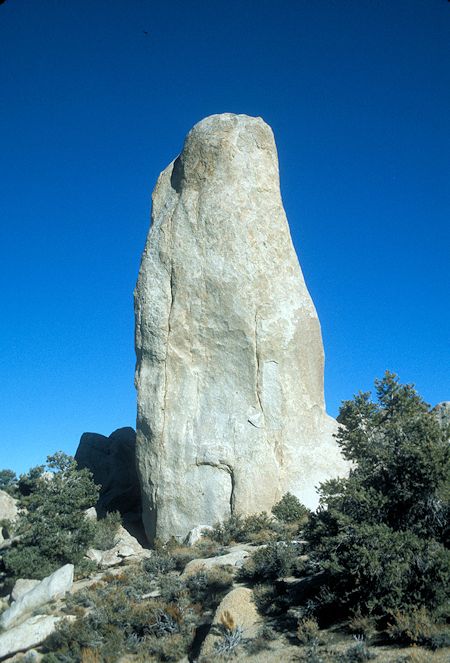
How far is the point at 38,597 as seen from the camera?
14211 millimetres

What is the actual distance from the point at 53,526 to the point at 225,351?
8.93 m

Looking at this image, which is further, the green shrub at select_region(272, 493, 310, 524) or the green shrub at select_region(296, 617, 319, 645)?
the green shrub at select_region(272, 493, 310, 524)

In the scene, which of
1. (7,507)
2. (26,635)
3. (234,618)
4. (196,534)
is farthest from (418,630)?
(7,507)

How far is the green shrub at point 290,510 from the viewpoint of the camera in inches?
750

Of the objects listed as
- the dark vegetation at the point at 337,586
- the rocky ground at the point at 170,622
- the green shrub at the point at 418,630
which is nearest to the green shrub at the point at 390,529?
the dark vegetation at the point at 337,586

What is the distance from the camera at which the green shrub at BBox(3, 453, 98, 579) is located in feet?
57.2

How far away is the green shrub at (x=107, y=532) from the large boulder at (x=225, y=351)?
144cm

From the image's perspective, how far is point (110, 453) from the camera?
99.1 feet

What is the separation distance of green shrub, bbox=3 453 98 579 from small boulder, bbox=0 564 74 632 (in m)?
2.60

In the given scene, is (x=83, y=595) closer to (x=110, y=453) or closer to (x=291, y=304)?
(x=291, y=304)

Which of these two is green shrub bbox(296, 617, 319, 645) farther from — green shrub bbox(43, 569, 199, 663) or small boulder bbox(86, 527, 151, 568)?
small boulder bbox(86, 527, 151, 568)

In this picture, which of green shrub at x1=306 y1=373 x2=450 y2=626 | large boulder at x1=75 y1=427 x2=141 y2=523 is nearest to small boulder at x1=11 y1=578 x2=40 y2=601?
large boulder at x1=75 y1=427 x2=141 y2=523

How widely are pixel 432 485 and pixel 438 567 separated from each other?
4.80 ft

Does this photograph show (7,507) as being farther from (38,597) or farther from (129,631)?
(129,631)
